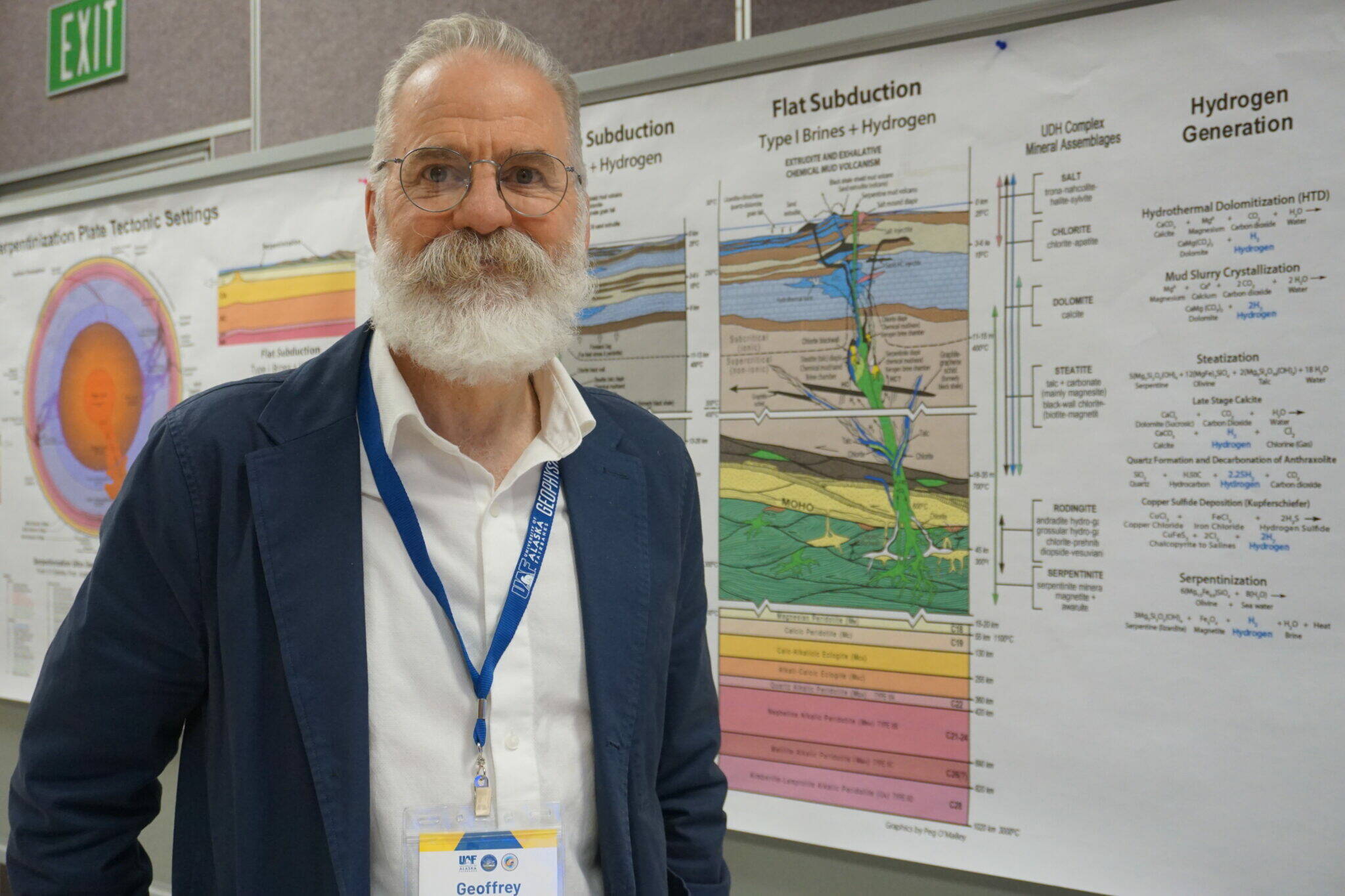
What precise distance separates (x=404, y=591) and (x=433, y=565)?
0.04m

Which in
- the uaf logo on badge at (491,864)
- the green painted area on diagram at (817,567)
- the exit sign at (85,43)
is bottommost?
the uaf logo on badge at (491,864)

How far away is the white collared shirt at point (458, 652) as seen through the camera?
0.81 m

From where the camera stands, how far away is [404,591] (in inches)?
33.2

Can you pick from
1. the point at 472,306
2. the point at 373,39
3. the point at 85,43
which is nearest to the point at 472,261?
the point at 472,306

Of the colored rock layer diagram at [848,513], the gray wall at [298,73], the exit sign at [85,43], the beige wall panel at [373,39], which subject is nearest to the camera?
the colored rock layer diagram at [848,513]

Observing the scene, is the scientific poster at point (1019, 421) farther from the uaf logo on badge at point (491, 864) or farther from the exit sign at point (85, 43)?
the exit sign at point (85, 43)

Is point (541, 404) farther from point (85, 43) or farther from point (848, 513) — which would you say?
point (85, 43)

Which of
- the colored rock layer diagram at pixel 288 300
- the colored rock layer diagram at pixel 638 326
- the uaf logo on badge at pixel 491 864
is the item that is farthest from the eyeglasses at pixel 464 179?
the colored rock layer diagram at pixel 288 300

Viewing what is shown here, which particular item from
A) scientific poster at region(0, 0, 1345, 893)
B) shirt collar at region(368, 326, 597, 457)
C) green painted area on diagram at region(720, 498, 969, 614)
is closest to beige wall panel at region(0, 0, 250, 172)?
scientific poster at region(0, 0, 1345, 893)

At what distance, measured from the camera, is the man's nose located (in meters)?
0.85

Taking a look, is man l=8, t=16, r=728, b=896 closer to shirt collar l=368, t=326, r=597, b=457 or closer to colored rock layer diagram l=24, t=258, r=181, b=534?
shirt collar l=368, t=326, r=597, b=457

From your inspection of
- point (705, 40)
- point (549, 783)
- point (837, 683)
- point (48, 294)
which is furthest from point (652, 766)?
point (48, 294)

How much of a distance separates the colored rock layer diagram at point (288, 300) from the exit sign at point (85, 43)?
0.73m

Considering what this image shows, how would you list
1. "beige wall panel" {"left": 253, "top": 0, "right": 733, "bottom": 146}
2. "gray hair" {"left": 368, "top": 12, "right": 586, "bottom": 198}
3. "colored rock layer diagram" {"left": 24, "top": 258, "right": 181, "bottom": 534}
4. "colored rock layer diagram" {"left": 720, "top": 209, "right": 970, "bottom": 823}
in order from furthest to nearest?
"colored rock layer diagram" {"left": 24, "top": 258, "right": 181, "bottom": 534}, "beige wall panel" {"left": 253, "top": 0, "right": 733, "bottom": 146}, "colored rock layer diagram" {"left": 720, "top": 209, "right": 970, "bottom": 823}, "gray hair" {"left": 368, "top": 12, "right": 586, "bottom": 198}
